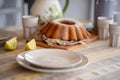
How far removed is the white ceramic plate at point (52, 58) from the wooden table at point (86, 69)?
0.12 ft

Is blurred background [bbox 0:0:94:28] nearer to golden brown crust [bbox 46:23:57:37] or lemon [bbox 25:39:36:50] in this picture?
golden brown crust [bbox 46:23:57:37]

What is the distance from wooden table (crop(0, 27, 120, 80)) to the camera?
2.49 feet

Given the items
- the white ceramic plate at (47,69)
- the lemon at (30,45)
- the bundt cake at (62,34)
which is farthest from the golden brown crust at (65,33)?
the white ceramic plate at (47,69)

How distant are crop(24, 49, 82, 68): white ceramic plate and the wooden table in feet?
0.12

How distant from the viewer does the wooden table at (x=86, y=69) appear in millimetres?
760

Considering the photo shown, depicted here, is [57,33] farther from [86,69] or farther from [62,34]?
[86,69]

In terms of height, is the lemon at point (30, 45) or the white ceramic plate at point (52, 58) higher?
the lemon at point (30, 45)

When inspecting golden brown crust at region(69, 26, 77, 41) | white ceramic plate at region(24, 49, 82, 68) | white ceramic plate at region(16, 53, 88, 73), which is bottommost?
white ceramic plate at region(16, 53, 88, 73)

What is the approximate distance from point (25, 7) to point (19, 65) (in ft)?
6.26

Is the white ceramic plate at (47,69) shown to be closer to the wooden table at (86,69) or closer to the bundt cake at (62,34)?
the wooden table at (86,69)

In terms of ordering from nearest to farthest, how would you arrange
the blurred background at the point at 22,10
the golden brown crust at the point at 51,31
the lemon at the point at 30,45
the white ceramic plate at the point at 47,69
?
the white ceramic plate at the point at 47,69
the lemon at the point at 30,45
the golden brown crust at the point at 51,31
the blurred background at the point at 22,10

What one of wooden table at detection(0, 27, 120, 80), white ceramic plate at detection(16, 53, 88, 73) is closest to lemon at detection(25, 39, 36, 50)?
wooden table at detection(0, 27, 120, 80)

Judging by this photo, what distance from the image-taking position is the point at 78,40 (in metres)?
1.13

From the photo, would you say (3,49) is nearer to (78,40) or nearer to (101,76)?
(78,40)
